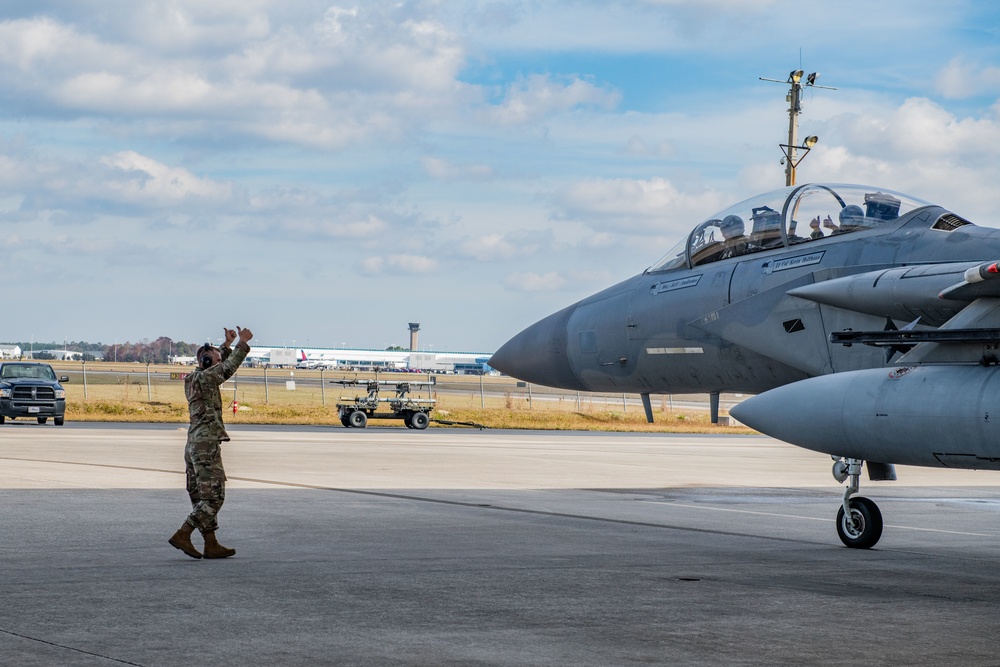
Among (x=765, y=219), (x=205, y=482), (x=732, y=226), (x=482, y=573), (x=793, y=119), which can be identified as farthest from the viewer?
(x=793, y=119)

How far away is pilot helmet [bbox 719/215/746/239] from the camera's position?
11.9 metres

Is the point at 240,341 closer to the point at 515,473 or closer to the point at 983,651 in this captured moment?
the point at 983,651

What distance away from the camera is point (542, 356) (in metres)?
13.4

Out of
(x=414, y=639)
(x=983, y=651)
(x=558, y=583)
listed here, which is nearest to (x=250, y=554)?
(x=558, y=583)

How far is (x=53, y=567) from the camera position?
9.67 metres

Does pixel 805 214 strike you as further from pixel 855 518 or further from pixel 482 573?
pixel 482 573

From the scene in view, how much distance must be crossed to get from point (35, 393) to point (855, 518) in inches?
1180

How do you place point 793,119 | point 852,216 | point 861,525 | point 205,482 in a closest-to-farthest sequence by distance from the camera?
1. point 205,482
2. point 852,216
3. point 861,525
4. point 793,119

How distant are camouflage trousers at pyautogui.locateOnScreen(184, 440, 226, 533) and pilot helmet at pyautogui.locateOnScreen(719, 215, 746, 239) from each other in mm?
5237

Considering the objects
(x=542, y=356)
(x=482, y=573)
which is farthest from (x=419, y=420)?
(x=482, y=573)

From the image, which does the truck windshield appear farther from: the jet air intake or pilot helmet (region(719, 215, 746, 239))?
the jet air intake

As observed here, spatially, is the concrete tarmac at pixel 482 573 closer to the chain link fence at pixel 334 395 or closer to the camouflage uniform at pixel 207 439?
the camouflage uniform at pixel 207 439

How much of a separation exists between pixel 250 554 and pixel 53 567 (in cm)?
179

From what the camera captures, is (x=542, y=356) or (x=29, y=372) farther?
(x=29, y=372)
